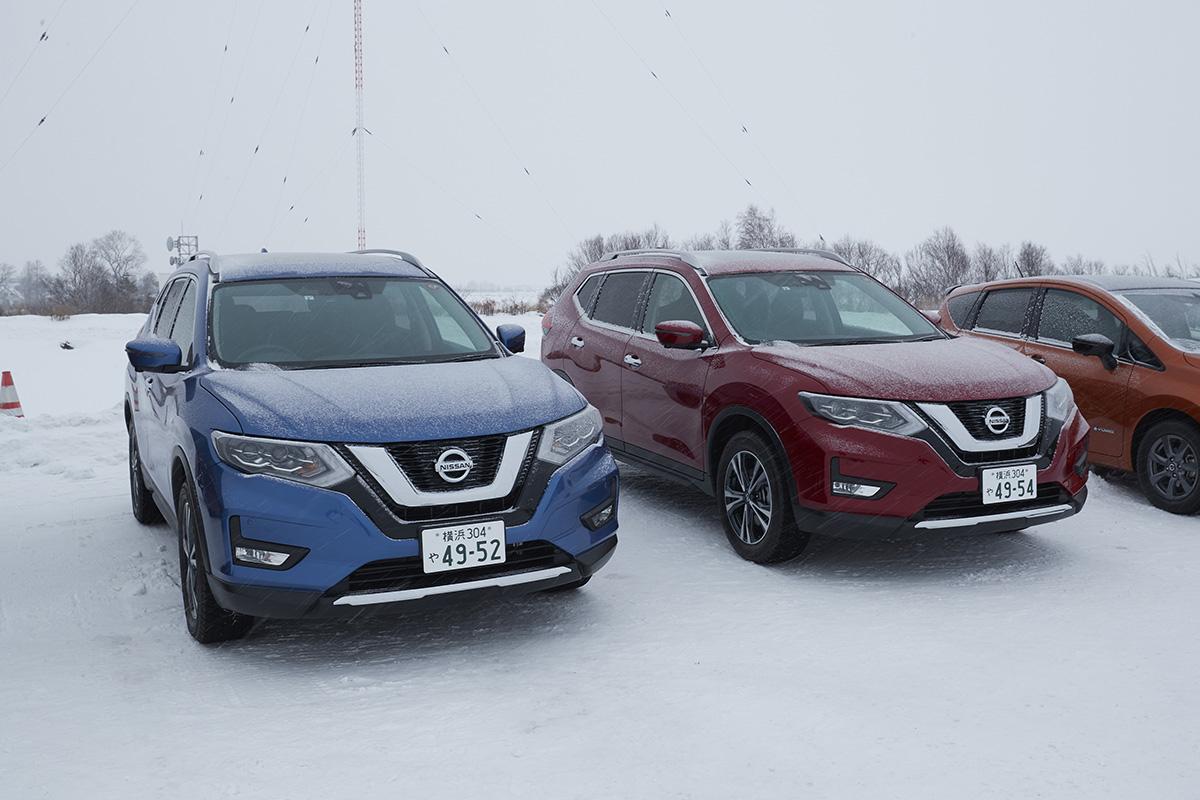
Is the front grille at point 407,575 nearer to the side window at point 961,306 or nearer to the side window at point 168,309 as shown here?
the side window at point 168,309

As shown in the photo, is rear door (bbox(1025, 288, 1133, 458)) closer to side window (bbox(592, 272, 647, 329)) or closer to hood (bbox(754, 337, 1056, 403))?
hood (bbox(754, 337, 1056, 403))

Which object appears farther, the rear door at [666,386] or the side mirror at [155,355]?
the rear door at [666,386]

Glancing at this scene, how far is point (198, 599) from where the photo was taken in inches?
183

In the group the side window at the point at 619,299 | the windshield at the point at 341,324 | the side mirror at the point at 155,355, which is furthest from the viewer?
the side window at the point at 619,299

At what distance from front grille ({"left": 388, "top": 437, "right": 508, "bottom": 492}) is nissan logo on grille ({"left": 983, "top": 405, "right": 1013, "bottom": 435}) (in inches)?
103

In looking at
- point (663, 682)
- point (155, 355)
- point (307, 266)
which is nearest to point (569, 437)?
point (663, 682)

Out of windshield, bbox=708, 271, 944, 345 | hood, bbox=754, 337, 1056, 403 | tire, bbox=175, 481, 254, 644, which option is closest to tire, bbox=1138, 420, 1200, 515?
hood, bbox=754, 337, 1056, 403

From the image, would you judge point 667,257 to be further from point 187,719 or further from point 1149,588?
Answer: point 187,719

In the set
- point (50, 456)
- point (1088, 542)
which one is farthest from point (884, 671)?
point (50, 456)

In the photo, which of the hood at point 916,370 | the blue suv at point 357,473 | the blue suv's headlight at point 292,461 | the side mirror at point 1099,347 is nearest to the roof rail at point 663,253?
the hood at point 916,370

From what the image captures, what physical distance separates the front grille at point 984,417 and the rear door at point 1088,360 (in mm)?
2305

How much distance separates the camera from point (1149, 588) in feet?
17.8

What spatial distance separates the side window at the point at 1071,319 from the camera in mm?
7801

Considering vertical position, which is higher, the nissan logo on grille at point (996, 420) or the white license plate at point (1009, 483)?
the nissan logo on grille at point (996, 420)
